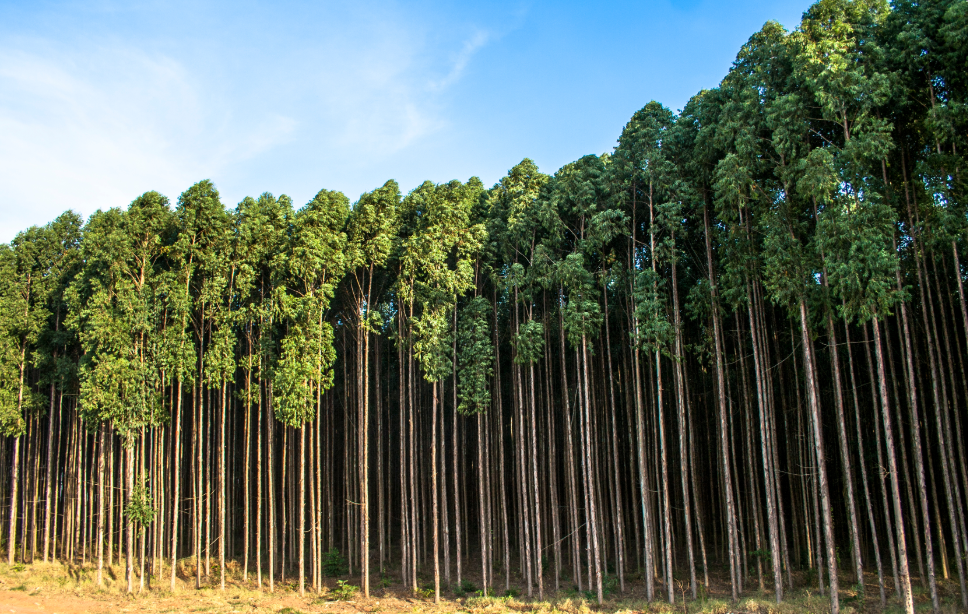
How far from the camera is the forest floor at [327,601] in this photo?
14242mm

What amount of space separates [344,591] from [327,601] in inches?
22.7

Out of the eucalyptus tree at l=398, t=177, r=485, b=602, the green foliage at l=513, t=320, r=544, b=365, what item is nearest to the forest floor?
the eucalyptus tree at l=398, t=177, r=485, b=602

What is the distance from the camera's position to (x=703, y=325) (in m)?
17.8

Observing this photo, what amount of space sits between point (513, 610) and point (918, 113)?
15.6m

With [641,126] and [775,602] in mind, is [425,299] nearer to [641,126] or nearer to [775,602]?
[641,126]

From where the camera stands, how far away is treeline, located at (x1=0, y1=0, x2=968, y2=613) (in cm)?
1334

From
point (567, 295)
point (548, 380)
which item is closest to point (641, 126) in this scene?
point (567, 295)

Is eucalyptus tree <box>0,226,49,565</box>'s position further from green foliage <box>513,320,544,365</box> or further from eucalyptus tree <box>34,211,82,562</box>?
green foliage <box>513,320,544,365</box>

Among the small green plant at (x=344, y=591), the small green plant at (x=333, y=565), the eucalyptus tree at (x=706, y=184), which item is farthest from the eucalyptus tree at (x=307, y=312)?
the eucalyptus tree at (x=706, y=184)

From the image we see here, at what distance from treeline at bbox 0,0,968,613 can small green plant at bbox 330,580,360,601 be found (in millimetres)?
508

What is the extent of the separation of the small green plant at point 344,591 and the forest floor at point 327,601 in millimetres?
35

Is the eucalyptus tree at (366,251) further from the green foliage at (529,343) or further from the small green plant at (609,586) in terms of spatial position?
the small green plant at (609,586)

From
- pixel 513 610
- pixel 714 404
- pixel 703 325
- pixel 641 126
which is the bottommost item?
pixel 513 610

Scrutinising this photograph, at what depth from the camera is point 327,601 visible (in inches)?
708
